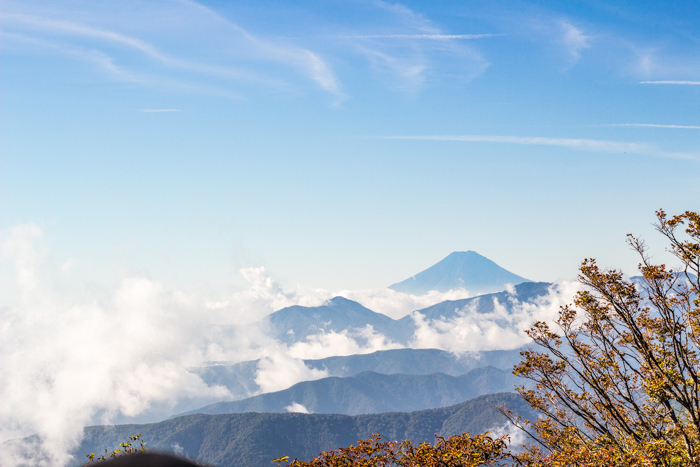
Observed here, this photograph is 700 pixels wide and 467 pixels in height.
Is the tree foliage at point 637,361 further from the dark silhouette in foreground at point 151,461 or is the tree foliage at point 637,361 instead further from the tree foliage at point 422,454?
the dark silhouette in foreground at point 151,461

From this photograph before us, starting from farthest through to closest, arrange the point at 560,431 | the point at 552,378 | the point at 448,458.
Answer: the point at 560,431, the point at 552,378, the point at 448,458

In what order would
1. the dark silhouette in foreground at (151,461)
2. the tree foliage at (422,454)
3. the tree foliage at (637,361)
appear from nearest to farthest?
1. the dark silhouette in foreground at (151,461)
2. the tree foliage at (422,454)
3. the tree foliage at (637,361)

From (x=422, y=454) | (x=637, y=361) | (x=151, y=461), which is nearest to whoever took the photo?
(x=151, y=461)

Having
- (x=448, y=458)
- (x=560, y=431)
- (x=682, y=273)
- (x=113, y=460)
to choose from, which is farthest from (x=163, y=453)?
(x=560, y=431)

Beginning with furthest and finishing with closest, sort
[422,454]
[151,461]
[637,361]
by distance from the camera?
1. [637,361]
2. [422,454]
3. [151,461]

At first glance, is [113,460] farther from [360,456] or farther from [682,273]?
[682,273]

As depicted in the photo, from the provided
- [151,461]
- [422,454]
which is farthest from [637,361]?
[151,461]

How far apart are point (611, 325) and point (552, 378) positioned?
11.8 feet

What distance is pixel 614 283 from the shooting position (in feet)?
52.4

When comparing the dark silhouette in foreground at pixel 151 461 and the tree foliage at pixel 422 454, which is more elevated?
the dark silhouette in foreground at pixel 151 461

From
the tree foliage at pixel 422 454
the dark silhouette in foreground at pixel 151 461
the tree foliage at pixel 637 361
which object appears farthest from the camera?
the tree foliage at pixel 637 361

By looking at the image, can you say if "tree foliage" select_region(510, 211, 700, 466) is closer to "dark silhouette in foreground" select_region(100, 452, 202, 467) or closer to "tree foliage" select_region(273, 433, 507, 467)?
"tree foliage" select_region(273, 433, 507, 467)

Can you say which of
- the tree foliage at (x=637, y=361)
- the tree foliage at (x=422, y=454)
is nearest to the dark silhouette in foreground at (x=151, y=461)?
the tree foliage at (x=422, y=454)

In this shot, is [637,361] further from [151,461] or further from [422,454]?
[151,461]
